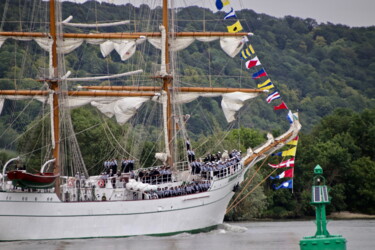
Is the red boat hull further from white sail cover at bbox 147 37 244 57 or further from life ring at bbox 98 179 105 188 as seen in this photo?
white sail cover at bbox 147 37 244 57

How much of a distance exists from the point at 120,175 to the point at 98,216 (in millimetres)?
4901

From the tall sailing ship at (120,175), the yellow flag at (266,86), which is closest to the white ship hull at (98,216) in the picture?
the tall sailing ship at (120,175)

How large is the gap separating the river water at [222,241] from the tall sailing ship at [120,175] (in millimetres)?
1196

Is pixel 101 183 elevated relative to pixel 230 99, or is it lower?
lower

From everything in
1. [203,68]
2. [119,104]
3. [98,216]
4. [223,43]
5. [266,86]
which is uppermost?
[203,68]

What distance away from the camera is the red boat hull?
59.6 metres

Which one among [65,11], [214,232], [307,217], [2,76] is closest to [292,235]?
[214,232]

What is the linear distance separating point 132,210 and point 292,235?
38.2ft

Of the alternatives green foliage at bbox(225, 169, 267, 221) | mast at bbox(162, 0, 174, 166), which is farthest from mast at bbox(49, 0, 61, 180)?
green foliage at bbox(225, 169, 267, 221)

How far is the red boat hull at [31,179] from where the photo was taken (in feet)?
Answer: 195

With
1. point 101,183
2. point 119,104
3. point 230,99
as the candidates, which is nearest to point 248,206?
point 230,99

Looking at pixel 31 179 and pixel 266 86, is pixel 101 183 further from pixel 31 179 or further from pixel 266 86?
pixel 266 86

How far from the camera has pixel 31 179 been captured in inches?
2365

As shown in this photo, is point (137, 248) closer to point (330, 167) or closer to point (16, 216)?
point (16, 216)
